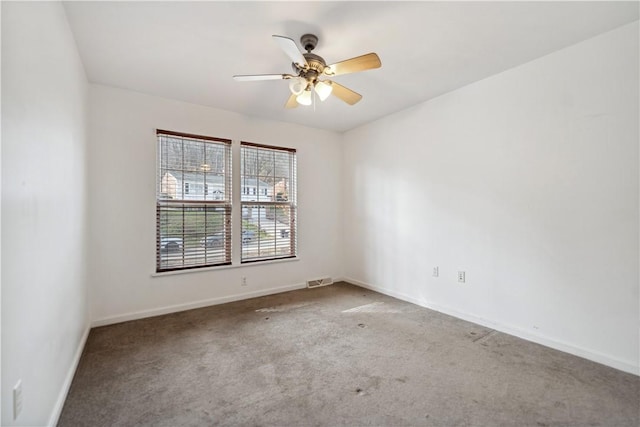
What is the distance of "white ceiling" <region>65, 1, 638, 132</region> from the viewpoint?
199 cm

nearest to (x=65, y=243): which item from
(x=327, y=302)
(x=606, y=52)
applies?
(x=327, y=302)

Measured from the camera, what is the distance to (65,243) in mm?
2047

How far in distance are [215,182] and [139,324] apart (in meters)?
1.85

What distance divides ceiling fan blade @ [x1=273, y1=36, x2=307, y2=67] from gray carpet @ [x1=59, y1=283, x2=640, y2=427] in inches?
92.1

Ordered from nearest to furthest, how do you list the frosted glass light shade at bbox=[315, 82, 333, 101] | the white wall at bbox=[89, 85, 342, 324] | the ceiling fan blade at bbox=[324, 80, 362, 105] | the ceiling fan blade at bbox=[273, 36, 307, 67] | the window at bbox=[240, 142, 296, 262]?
the ceiling fan blade at bbox=[273, 36, 307, 67] → the frosted glass light shade at bbox=[315, 82, 333, 101] → the ceiling fan blade at bbox=[324, 80, 362, 105] → the white wall at bbox=[89, 85, 342, 324] → the window at bbox=[240, 142, 296, 262]

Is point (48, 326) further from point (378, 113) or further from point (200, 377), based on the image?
point (378, 113)

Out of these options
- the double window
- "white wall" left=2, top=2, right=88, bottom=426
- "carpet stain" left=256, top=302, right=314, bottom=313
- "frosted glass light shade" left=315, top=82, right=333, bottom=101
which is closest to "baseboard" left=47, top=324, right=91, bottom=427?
"white wall" left=2, top=2, right=88, bottom=426

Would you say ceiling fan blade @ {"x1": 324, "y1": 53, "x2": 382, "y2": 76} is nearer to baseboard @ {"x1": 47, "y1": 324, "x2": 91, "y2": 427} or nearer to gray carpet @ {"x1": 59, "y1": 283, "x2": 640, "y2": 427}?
gray carpet @ {"x1": 59, "y1": 283, "x2": 640, "y2": 427}

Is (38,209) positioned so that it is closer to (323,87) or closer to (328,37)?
(323,87)

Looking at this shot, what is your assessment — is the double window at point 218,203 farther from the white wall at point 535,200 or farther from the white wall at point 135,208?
the white wall at point 535,200

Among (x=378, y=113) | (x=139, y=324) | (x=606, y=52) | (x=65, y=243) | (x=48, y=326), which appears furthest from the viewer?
(x=378, y=113)

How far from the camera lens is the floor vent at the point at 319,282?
15.0ft

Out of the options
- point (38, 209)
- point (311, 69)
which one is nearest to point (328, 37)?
point (311, 69)

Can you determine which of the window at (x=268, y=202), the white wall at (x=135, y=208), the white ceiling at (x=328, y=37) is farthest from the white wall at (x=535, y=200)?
the white wall at (x=135, y=208)
